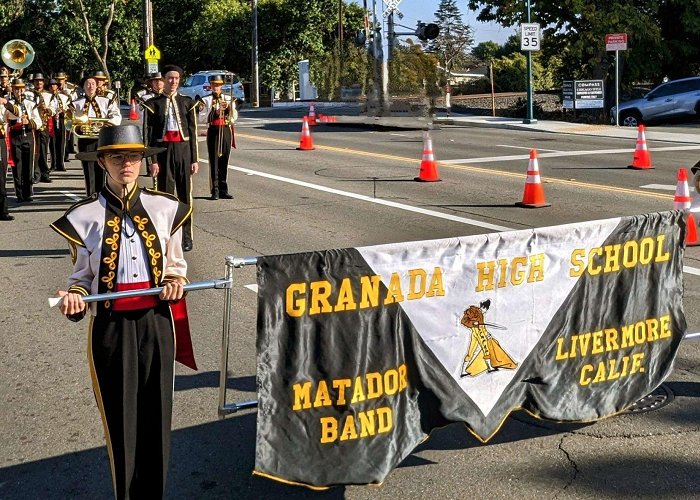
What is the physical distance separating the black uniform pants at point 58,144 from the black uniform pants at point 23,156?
193 inches

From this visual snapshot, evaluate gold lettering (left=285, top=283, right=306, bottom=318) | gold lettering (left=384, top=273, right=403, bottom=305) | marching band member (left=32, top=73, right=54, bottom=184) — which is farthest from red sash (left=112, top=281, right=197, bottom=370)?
marching band member (left=32, top=73, right=54, bottom=184)

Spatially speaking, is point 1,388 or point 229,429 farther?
point 1,388

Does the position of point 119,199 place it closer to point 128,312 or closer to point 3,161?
point 128,312

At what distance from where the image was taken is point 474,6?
131 ft

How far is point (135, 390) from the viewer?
429 centimetres

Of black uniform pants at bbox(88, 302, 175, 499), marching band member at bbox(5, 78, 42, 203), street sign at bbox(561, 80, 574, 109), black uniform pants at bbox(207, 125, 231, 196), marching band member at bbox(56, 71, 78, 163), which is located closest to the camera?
black uniform pants at bbox(88, 302, 175, 499)

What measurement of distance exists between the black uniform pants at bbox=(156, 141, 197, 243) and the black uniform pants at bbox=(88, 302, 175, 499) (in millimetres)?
6824

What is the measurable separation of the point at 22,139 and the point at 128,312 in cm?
1198

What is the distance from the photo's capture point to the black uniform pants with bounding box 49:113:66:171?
66.6ft

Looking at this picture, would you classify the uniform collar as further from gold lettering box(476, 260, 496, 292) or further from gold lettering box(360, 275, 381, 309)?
gold lettering box(476, 260, 496, 292)

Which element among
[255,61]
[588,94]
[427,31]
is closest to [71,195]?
[427,31]

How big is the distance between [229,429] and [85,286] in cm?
174

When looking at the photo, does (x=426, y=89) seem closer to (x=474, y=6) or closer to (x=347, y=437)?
(x=474, y=6)

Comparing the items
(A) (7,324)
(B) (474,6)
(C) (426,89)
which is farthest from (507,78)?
(A) (7,324)
